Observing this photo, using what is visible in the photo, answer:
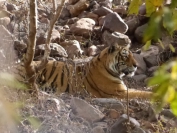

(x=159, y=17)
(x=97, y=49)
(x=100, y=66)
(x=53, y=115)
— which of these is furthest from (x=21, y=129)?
(x=97, y=49)

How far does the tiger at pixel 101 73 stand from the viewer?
4.97 meters

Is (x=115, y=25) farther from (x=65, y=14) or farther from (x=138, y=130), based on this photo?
(x=138, y=130)

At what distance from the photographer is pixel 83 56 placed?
7.13 m

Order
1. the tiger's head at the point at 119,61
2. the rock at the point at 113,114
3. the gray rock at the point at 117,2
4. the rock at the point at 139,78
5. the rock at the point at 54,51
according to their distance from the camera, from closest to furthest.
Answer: the rock at the point at 113,114 → the tiger's head at the point at 119,61 → the rock at the point at 139,78 → the rock at the point at 54,51 → the gray rock at the point at 117,2

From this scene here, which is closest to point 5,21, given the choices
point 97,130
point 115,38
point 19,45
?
point 19,45

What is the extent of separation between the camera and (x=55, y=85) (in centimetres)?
502

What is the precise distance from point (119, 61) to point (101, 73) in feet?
0.88

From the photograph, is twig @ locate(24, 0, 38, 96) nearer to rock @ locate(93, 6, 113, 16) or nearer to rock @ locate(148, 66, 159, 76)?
rock @ locate(148, 66, 159, 76)

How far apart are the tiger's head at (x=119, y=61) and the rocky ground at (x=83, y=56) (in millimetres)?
482

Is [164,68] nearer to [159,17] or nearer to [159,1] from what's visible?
[159,17]

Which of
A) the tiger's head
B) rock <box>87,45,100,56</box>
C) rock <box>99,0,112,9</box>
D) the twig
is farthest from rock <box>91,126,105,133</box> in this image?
rock <box>99,0,112,9</box>

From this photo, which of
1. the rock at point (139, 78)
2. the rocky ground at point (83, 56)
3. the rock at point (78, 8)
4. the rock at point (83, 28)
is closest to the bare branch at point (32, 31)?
the rocky ground at point (83, 56)

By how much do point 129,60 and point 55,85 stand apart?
95 cm

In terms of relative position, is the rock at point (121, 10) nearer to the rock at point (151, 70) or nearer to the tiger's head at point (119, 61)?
the rock at point (151, 70)
